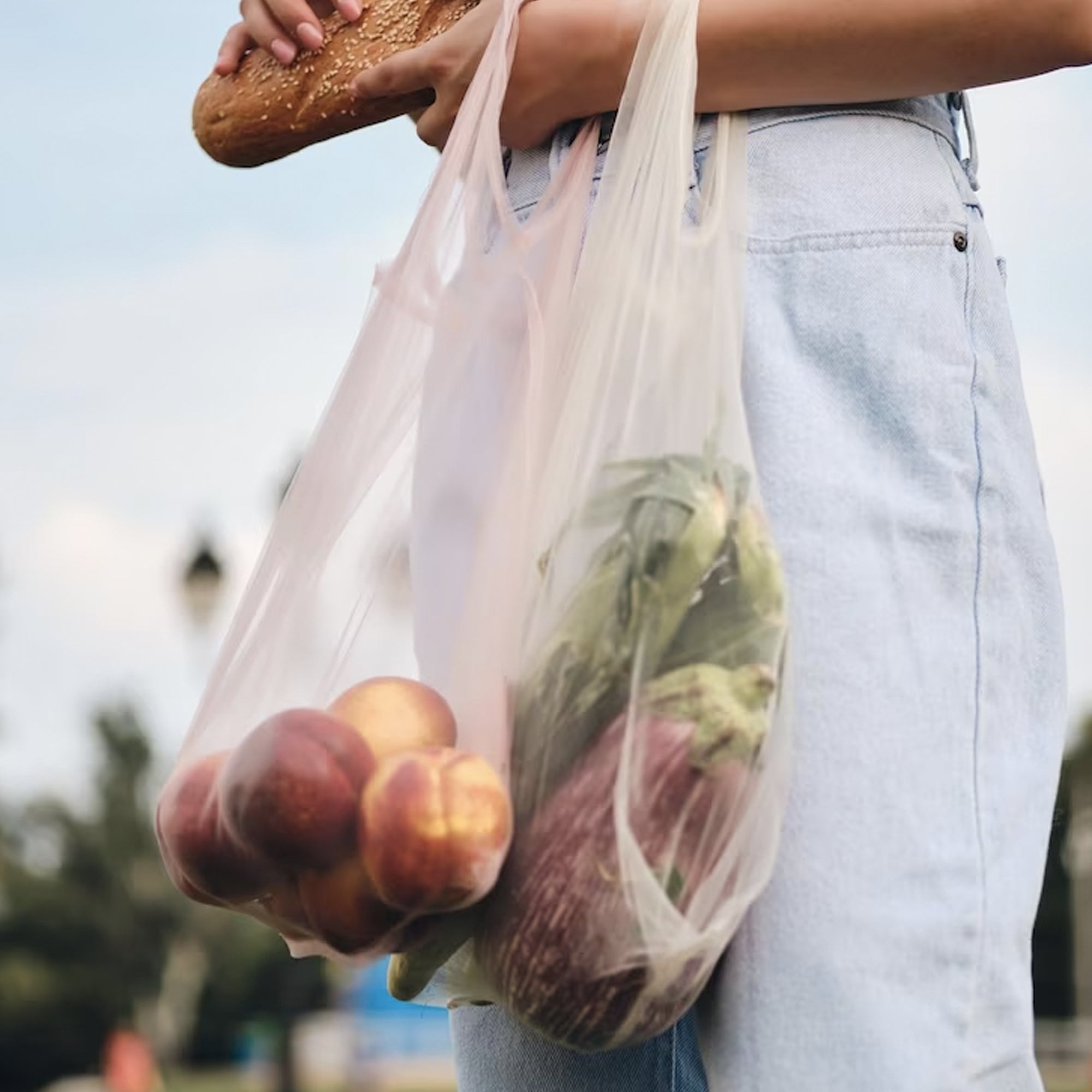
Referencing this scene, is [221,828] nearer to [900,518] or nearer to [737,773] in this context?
[737,773]

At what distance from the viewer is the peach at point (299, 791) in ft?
3.86

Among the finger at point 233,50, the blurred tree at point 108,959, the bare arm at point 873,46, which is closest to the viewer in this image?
the bare arm at point 873,46

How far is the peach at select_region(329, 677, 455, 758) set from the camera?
1.25 m

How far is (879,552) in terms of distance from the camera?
1351mm

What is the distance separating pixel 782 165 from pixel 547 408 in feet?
0.93

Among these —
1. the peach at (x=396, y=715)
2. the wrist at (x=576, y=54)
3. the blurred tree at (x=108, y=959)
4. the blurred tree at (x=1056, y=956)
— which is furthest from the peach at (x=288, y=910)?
the blurred tree at (x=108, y=959)

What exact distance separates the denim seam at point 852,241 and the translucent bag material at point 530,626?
0.08ft

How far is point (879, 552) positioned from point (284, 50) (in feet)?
2.47

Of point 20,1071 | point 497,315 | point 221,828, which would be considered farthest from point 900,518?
point 20,1071

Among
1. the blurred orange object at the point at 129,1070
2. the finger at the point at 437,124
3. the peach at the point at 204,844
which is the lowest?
the blurred orange object at the point at 129,1070

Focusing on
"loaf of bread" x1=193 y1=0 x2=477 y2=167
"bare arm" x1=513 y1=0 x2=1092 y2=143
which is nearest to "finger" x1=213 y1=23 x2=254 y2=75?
"loaf of bread" x1=193 y1=0 x2=477 y2=167

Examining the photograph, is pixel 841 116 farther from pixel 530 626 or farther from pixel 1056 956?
pixel 1056 956

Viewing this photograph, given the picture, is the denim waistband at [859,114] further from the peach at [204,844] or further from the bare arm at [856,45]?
the peach at [204,844]

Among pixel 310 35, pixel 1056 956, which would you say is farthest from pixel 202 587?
pixel 1056 956
